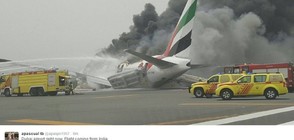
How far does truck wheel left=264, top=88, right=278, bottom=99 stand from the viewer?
11.2 metres

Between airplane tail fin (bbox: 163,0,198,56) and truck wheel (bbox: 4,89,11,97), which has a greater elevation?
airplane tail fin (bbox: 163,0,198,56)

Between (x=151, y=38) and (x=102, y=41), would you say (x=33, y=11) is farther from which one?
(x=151, y=38)

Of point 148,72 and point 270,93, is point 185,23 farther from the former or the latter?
point 148,72

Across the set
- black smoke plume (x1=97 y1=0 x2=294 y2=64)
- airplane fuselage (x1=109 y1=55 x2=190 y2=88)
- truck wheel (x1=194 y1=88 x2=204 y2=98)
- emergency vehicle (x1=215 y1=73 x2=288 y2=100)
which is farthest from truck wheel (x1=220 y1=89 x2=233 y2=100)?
black smoke plume (x1=97 y1=0 x2=294 y2=64)

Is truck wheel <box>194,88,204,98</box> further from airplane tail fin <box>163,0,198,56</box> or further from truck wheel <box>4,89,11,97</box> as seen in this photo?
truck wheel <box>4,89,11,97</box>

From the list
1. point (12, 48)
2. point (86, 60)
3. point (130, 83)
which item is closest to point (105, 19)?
point (86, 60)

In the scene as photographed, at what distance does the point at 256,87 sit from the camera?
11500mm

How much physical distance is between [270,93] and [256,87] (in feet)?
1.35

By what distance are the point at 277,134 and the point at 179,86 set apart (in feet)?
48.4

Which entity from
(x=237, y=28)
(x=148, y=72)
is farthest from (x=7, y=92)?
(x=237, y=28)

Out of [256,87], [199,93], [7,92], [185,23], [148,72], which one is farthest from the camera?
[7,92]

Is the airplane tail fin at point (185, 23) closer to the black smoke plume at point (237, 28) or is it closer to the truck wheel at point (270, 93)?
the black smoke plume at point (237, 28)

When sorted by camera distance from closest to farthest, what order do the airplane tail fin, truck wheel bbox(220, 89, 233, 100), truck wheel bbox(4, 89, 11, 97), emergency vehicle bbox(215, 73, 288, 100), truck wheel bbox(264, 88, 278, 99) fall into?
the airplane tail fin, truck wheel bbox(264, 88, 278, 99), emergency vehicle bbox(215, 73, 288, 100), truck wheel bbox(220, 89, 233, 100), truck wheel bbox(4, 89, 11, 97)

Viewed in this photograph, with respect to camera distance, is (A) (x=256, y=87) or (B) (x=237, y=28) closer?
(B) (x=237, y=28)
